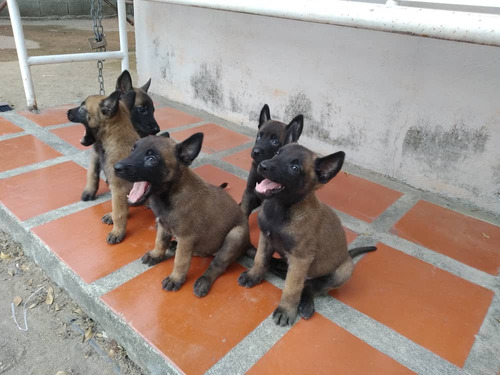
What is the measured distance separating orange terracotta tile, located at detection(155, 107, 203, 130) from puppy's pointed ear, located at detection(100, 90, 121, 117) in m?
2.38

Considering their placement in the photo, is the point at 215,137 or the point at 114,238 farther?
the point at 215,137

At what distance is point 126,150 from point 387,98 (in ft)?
9.45

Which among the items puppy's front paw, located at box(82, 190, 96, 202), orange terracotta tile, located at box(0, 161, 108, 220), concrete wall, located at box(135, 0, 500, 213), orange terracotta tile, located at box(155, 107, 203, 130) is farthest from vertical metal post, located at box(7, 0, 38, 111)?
puppy's front paw, located at box(82, 190, 96, 202)

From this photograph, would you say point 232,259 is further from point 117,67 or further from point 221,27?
point 117,67

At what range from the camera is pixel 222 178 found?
14.2ft

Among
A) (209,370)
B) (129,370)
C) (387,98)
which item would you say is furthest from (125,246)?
(387,98)

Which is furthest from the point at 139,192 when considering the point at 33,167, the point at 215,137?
the point at 215,137

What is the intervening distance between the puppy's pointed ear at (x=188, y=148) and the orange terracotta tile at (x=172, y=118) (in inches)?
125

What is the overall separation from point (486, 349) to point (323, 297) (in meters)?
1.03

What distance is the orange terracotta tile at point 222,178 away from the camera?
4094mm

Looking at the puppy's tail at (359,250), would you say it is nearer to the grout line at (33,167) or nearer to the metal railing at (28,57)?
the grout line at (33,167)

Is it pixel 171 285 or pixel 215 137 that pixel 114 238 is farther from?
pixel 215 137

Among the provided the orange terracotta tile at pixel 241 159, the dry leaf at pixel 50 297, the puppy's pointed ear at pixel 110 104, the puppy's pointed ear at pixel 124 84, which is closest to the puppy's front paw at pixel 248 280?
the dry leaf at pixel 50 297

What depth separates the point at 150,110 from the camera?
3.91 m
